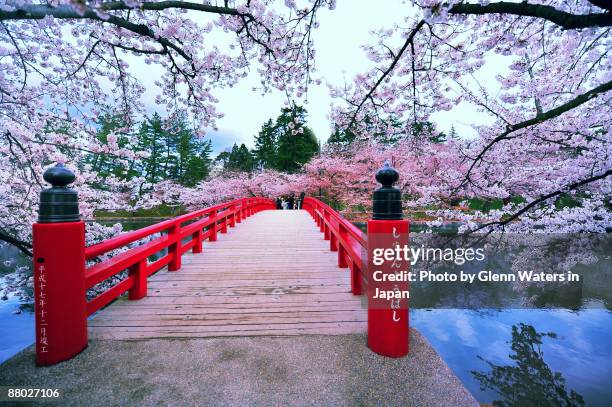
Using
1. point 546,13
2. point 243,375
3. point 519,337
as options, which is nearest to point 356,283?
point 243,375

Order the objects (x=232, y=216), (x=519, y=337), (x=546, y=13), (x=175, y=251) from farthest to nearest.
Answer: (x=232, y=216), (x=519, y=337), (x=175, y=251), (x=546, y=13)

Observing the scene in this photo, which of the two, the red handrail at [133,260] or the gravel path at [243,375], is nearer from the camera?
the gravel path at [243,375]

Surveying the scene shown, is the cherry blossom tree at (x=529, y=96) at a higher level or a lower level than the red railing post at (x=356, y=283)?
higher

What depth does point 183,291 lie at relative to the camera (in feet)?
11.1

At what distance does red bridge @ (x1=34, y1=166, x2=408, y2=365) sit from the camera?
6.19ft

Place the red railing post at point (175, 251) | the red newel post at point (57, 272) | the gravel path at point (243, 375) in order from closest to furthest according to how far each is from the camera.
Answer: the gravel path at point (243, 375) < the red newel post at point (57, 272) < the red railing post at point (175, 251)

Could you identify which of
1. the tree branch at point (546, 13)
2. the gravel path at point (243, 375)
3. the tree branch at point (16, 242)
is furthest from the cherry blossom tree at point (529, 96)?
the tree branch at point (16, 242)

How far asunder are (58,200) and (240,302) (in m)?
1.90

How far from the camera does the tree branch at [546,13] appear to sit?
7.99 feet

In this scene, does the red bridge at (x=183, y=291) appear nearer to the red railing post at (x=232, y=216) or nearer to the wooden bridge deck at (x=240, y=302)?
the wooden bridge deck at (x=240, y=302)

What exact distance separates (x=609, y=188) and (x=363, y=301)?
14.9 ft

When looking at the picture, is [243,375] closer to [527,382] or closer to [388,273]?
[388,273]

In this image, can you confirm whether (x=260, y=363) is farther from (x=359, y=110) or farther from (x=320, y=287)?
(x=359, y=110)

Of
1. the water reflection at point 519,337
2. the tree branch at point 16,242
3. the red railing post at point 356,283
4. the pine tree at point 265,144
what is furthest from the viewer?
the pine tree at point 265,144
